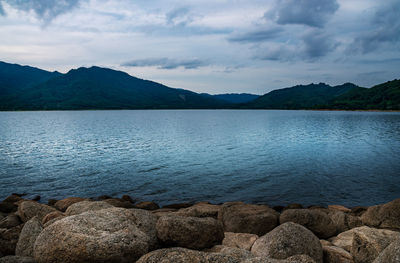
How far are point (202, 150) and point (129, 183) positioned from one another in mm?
19252

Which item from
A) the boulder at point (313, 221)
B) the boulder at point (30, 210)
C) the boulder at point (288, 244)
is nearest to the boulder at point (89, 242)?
the boulder at point (288, 244)

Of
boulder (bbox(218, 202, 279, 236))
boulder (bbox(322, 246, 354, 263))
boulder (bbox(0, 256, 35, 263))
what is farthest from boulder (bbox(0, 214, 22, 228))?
boulder (bbox(322, 246, 354, 263))

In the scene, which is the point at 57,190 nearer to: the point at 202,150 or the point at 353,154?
the point at 202,150

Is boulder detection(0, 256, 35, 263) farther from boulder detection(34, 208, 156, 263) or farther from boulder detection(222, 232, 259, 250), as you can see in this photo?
boulder detection(222, 232, 259, 250)

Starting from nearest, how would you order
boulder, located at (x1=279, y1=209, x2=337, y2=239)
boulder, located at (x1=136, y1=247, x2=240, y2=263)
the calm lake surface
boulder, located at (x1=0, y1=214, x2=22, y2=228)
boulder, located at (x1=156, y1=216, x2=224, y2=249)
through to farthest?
boulder, located at (x1=136, y1=247, x2=240, y2=263) → boulder, located at (x1=156, y1=216, x2=224, y2=249) → boulder, located at (x1=279, y1=209, x2=337, y2=239) → boulder, located at (x1=0, y1=214, x2=22, y2=228) → the calm lake surface

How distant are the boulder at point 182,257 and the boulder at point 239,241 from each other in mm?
3728

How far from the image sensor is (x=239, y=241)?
34.4 ft

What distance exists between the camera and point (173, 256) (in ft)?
21.1

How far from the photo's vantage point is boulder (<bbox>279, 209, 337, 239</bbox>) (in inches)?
476

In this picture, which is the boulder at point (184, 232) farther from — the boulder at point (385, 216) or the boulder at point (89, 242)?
the boulder at point (385, 216)

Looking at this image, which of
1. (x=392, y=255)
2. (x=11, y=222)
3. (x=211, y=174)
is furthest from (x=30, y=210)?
(x=211, y=174)

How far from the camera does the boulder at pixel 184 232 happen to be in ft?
27.4

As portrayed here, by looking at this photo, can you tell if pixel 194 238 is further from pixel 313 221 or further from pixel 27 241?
pixel 313 221

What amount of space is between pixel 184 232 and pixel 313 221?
21.2 ft
